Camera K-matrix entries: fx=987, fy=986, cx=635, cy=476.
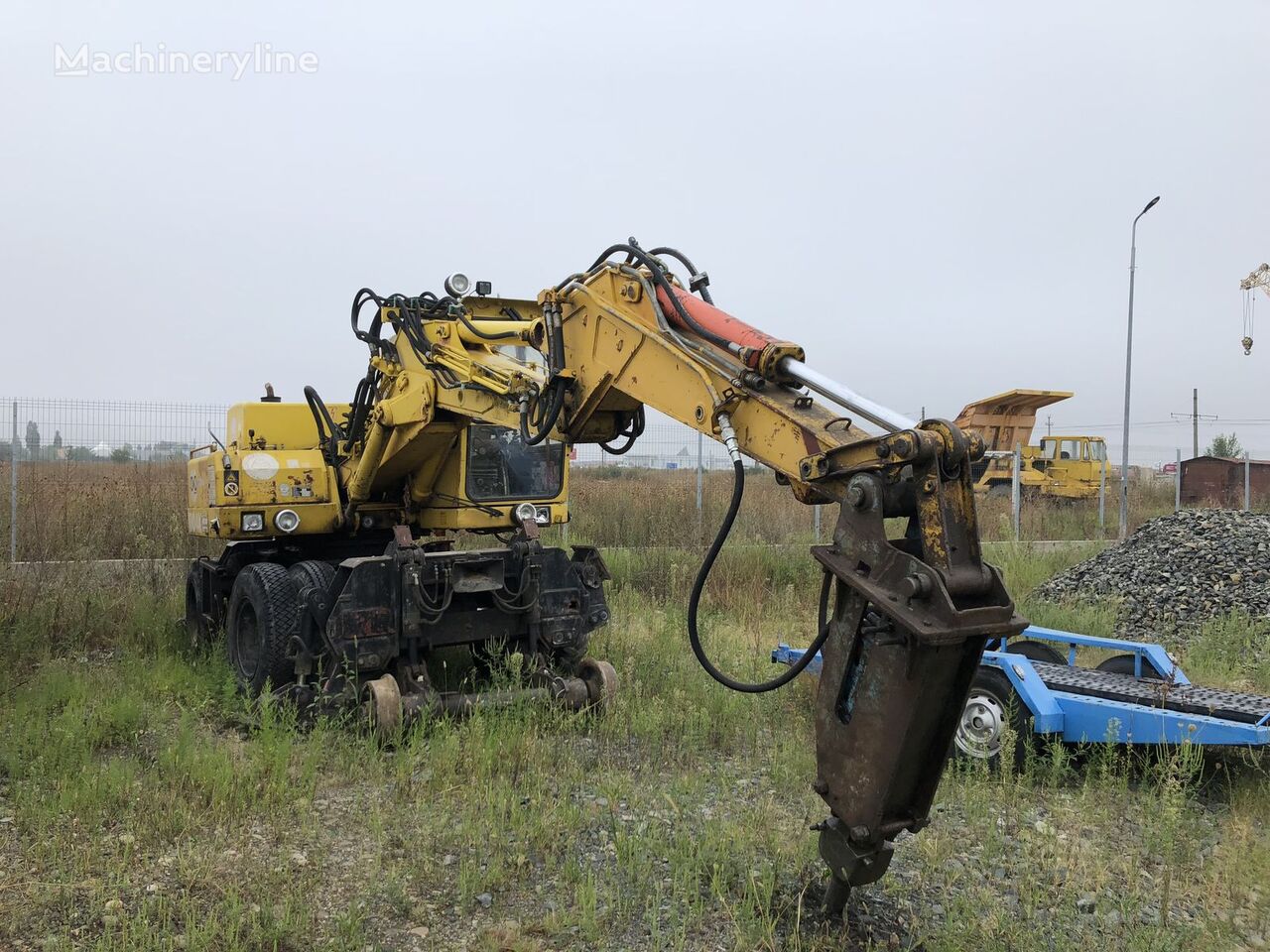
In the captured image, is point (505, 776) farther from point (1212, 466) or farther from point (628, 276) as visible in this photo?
point (1212, 466)

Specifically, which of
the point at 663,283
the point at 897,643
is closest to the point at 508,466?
the point at 663,283

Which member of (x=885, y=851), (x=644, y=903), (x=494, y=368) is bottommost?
(x=644, y=903)

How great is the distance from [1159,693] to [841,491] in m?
3.60

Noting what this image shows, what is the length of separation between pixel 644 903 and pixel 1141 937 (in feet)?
6.31

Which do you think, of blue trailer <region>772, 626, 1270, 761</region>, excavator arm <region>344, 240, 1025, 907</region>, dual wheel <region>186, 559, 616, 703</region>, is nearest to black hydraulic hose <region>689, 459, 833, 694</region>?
excavator arm <region>344, 240, 1025, 907</region>

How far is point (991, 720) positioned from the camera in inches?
226

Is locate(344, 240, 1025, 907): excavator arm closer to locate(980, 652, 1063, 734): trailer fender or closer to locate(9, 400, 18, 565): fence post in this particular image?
locate(980, 652, 1063, 734): trailer fender

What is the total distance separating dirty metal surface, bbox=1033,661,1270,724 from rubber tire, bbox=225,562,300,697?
5.01 m

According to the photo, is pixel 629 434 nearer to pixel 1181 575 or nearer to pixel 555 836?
pixel 555 836

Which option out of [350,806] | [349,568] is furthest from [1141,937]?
[349,568]

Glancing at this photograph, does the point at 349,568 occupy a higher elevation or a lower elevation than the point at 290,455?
lower

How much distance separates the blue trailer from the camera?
17.3 feet

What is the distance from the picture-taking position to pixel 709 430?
13.3ft

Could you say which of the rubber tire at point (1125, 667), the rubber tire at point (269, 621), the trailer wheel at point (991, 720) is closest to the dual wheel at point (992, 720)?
the trailer wheel at point (991, 720)
